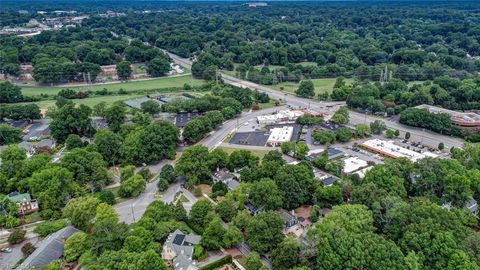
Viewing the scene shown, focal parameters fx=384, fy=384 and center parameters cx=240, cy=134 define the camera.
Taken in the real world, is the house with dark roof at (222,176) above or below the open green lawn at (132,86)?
below

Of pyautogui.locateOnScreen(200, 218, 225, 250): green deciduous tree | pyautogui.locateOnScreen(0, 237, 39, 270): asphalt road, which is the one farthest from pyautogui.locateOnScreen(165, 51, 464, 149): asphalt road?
pyautogui.locateOnScreen(0, 237, 39, 270): asphalt road

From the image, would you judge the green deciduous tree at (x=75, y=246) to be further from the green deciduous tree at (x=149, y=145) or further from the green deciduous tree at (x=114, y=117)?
the green deciduous tree at (x=114, y=117)

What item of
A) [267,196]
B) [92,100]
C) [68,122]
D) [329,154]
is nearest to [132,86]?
[92,100]

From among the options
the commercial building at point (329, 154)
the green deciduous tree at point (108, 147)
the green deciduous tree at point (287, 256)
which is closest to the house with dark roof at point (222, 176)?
the commercial building at point (329, 154)

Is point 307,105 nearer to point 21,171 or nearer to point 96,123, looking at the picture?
point 96,123

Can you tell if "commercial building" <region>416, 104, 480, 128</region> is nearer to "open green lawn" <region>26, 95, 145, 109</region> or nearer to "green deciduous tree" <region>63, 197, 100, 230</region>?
"green deciduous tree" <region>63, 197, 100, 230</region>

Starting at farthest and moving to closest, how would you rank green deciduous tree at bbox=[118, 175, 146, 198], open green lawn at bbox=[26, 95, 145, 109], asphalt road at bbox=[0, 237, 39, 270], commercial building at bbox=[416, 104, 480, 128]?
1. open green lawn at bbox=[26, 95, 145, 109]
2. commercial building at bbox=[416, 104, 480, 128]
3. green deciduous tree at bbox=[118, 175, 146, 198]
4. asphalt road at bbox=[0, 237, 39, 270]
